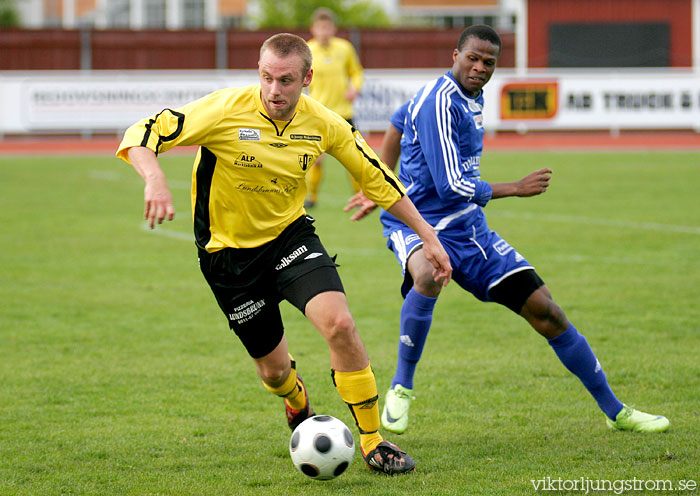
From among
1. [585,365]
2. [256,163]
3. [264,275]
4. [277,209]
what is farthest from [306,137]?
[585,365]

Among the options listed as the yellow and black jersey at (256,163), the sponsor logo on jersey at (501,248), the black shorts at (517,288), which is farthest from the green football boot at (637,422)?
the yellow and black jersey at (256,163)

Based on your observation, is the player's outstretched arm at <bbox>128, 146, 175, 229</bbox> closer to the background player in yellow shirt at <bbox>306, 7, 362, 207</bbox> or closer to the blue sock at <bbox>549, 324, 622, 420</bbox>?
the blue sock at <bbox>549, 324, 622, 420</bbox>

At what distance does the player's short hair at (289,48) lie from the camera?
4223mm

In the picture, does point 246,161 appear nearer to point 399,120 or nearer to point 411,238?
point 411,238

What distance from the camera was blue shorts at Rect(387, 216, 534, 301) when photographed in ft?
16.5

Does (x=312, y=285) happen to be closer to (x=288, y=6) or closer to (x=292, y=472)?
(x=292, y=472)

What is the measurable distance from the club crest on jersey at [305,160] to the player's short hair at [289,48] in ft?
1.27

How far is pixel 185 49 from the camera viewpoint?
29.1 meters

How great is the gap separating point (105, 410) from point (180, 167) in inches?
602

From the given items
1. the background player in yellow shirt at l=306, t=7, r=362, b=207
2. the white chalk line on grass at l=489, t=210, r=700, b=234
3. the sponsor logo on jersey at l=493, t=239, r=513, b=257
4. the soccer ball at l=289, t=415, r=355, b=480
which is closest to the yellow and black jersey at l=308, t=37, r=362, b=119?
the background player in yellow shirt at l=306, t=7, r=362, b=207

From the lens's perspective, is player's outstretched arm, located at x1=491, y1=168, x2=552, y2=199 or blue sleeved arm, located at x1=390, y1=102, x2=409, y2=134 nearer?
player's outstretched arm, located at x1=491, y1=168, x2=552, y2=199

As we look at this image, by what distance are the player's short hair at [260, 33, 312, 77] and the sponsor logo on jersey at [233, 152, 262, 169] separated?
45 centimetres

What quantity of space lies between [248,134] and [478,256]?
1.45 metres

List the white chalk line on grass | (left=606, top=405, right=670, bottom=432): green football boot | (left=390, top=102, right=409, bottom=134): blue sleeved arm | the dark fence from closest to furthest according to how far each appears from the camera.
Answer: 1. (left=606, top=405, right=670, bottom=432): green football boot
2. (left=390, top=102, right=409, bottom=134): blue sleeved arm
3. the white chalk line on grass
4. the dark fence
